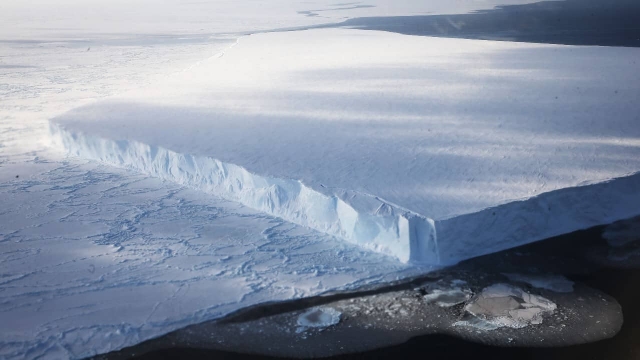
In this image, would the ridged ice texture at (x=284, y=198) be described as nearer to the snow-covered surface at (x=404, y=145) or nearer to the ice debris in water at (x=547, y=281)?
the snow-covered surface at (x=404, y=145)

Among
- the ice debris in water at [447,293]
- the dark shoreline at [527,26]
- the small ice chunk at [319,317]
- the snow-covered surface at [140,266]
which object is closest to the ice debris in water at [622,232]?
the ice debris in water at [447,293]

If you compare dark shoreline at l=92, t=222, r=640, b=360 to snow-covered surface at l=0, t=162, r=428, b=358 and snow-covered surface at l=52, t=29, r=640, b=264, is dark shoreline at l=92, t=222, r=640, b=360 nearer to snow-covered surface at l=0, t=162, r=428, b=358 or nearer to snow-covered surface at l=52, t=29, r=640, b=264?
snow-covered surface at l=0, t=162, r=428, b=358

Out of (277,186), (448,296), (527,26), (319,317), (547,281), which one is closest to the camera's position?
(319,317)

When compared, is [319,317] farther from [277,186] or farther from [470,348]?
[277,186]

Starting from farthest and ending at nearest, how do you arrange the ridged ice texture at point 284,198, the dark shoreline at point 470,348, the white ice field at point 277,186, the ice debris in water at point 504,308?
the ridged ice texture at point 284,198 < the white ice field at point 277,186 < the ice debris in water at point 504,308 < the dark shoreline at point 470,348

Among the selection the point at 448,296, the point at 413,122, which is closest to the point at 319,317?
the point at 448,296

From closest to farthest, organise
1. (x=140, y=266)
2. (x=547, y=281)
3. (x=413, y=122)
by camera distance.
A: (x=547, y=281), (x=140, y=266), (x=413, y=122)

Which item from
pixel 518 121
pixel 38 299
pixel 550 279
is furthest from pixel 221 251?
pixel 518 121
